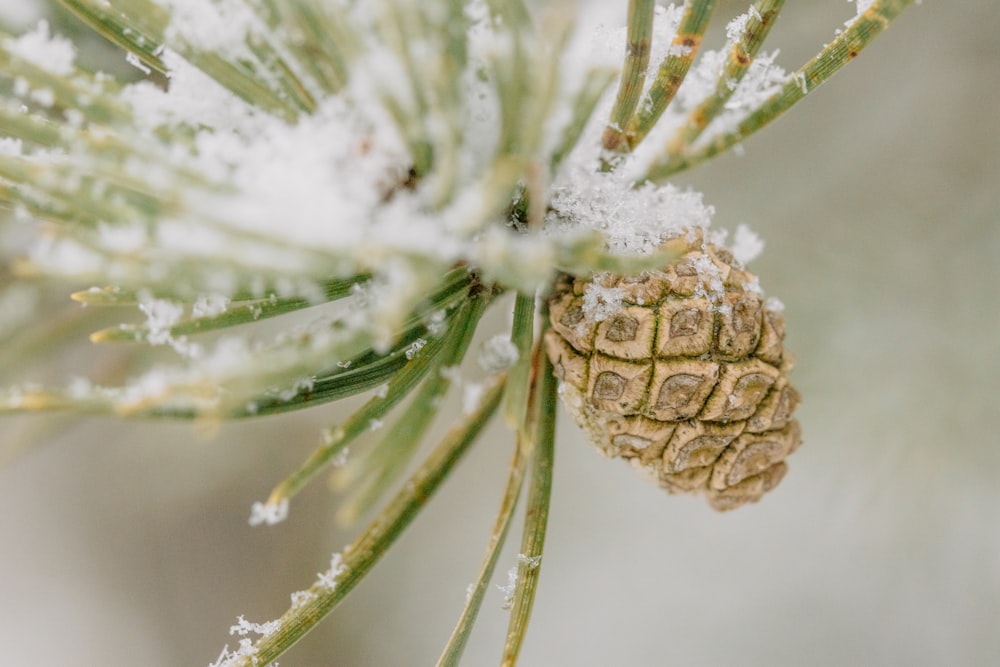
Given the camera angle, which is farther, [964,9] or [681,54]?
[964,9]

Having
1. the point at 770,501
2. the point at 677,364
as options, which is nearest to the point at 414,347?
the point at 677,364

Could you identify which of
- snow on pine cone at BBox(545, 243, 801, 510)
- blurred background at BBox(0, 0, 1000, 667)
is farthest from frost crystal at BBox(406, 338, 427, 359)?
blurred background at BBox(0, 0, 1000, 667)

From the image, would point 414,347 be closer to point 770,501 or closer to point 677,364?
point 677,364

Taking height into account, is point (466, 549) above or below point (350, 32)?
below

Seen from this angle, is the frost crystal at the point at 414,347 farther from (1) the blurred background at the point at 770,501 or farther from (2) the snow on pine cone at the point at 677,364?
(1) the blurred background at the point at 770,501

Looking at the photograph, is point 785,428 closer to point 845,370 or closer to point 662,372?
point 662,372

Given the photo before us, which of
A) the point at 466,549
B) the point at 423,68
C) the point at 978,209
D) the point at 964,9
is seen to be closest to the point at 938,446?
the point at 978,209
